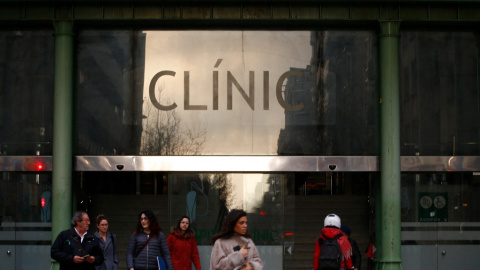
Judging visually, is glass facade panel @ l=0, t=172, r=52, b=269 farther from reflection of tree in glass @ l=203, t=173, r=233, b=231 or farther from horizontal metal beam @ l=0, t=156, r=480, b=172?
reflection of tree in glass @ l=203, t=173, r=233, b=231

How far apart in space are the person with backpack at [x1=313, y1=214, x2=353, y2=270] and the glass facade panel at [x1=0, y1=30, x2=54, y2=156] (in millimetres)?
6650

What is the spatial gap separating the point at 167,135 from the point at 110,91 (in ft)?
4.63

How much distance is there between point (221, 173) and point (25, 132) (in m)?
Answer: 3.91

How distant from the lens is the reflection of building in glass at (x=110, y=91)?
53.9ft

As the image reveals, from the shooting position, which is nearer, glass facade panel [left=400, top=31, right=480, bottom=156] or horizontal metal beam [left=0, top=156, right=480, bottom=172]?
horizontal metal beam [left=0, top=156, right=480, bottom=172]

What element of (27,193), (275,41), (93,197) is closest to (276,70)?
(275,41)

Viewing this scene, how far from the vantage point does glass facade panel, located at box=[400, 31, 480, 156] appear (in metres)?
16.6

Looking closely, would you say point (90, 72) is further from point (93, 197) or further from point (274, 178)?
point (274, 178)

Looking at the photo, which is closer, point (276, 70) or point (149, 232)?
point (149, 232)

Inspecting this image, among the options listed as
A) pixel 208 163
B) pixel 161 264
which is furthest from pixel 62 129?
pixel 161 264

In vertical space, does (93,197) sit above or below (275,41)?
below

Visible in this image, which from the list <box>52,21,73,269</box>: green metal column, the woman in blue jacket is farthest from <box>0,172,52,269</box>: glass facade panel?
the woman in blue jacket

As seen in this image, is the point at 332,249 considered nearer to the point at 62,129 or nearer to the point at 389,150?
the point at 389,150

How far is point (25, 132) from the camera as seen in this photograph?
54.1 feet
